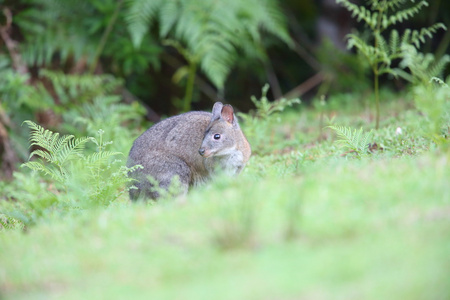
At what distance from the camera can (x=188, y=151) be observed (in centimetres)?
627

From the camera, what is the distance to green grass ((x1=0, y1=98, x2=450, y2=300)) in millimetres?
2885

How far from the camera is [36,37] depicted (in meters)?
9.62

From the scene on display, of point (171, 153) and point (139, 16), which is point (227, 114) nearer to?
point (171, 153)

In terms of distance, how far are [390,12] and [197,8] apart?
3.88 metres

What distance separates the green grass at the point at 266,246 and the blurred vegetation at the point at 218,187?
1cm

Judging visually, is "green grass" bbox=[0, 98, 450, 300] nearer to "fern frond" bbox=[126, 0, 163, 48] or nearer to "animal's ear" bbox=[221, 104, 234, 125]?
"animal's ear" bbox=[221, 104, 234, 125]

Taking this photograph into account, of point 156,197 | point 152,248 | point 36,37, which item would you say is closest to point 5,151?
point 36,37

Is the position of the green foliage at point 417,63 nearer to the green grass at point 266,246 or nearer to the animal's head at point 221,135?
the green grass at point 266,246

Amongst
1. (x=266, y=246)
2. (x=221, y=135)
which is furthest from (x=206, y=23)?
(x=266, y=246)

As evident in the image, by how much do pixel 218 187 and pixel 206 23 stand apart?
5716 mm

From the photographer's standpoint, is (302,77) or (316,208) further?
(302,77)

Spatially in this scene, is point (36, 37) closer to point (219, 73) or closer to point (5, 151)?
point (5, 151)

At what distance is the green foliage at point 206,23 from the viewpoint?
9352 millimetres

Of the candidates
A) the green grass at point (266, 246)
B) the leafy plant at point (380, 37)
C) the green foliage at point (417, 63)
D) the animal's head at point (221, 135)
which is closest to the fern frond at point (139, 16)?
the animal's head at point (221, 135)
